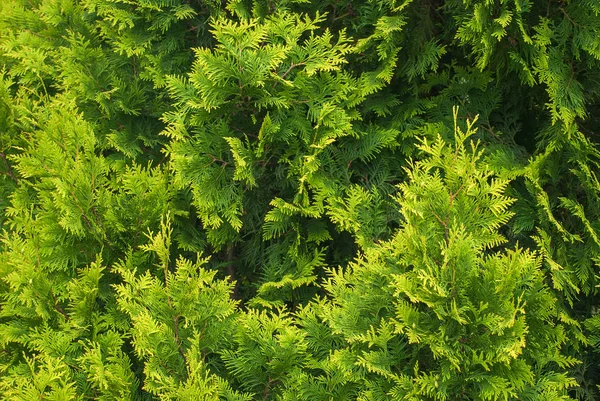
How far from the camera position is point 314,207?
3.61 metres

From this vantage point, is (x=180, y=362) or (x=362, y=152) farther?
(x=362, y=152)

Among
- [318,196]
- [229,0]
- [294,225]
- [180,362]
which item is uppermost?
[229,0]

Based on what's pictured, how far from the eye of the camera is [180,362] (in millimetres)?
3232

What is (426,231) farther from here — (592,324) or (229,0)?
(229,0)

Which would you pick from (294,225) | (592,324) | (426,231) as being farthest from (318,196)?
(592,324)

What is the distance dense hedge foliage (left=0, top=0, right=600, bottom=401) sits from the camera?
2.93 m

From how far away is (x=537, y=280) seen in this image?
2.88m

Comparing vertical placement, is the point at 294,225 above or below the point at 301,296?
above

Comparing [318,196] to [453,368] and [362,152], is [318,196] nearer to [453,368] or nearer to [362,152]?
[362,152]

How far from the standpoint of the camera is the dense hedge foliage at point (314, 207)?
2.93 meters

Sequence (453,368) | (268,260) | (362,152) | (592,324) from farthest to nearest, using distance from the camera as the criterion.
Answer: (268,260)
(362,152)
(592,324)
(453,368)

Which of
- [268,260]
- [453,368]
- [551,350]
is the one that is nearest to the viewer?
[453,368]

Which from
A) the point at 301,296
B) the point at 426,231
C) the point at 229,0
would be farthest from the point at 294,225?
the point at 229,0

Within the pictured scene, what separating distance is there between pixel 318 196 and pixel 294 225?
28cm
